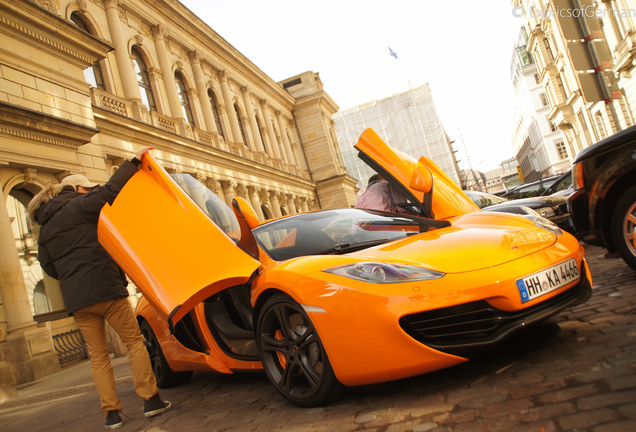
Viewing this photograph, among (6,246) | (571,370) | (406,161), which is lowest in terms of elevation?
(571,370)

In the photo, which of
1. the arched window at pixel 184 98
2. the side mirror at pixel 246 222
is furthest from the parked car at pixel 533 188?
the arched window at pixel 184 98

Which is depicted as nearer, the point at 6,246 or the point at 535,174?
the point at 6,246

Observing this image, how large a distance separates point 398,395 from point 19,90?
10.5 meters

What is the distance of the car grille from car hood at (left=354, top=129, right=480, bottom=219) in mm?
1753

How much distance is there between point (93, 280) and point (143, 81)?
19109mm

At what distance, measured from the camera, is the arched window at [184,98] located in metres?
23.5

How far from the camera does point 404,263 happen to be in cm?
253

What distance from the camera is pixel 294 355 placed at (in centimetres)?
280

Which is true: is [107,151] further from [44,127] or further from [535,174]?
[535,174]

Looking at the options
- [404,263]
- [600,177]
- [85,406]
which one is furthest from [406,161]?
[85,406]

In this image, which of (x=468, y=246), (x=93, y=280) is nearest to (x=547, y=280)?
(x=468, y=246)

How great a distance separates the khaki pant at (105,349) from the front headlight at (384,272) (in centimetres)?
194

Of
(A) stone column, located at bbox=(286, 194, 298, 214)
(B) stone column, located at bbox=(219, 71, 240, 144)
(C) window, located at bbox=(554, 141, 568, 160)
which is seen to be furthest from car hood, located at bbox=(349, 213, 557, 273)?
(C) window, located at bbox=(554, 141, 568, 160)

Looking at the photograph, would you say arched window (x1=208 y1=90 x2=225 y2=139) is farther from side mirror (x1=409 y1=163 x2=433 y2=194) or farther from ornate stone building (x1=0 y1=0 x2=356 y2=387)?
side mirror (x1=409 y1=163 x2=433 y2=194)
